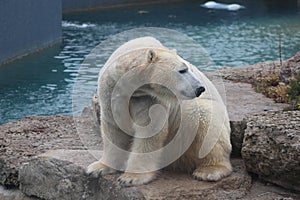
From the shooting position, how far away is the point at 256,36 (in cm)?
1302

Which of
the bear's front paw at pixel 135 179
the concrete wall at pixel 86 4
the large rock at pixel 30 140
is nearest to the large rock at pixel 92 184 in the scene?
the bear's front paw at pixel 135 179

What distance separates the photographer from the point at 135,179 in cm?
288

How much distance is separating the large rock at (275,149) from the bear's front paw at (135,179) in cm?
51

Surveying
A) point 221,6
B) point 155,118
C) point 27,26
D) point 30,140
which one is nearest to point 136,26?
point 27,26

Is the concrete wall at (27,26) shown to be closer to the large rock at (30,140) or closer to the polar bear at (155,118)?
the large rock at (30,140)

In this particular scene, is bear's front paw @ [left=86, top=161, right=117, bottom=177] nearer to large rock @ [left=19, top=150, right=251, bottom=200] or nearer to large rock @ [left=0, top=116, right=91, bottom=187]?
large rock @ [left=19, top=150, right=251, bottom=200]

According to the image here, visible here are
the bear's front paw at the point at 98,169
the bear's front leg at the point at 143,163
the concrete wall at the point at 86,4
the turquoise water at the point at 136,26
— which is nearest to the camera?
the bear's front leg at the point at 143,163

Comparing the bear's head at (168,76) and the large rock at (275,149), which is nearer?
the bear's head at (168,76)

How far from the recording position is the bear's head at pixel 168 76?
2.58 metres

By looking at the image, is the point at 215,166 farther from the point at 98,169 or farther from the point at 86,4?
the point at 86,4

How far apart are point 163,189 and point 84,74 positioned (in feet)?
16.2

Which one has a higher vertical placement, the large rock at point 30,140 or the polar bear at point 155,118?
the polar bear at point 155,118

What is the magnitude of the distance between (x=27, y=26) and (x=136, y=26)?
4.32 meters

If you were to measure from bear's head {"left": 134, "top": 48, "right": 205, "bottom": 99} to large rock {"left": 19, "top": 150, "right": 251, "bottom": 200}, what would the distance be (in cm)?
48
